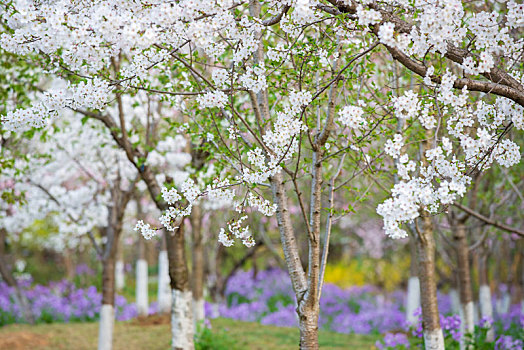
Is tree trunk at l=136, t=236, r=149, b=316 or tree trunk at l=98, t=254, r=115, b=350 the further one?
tree trunk at l=136, t=236, r=149, b=316

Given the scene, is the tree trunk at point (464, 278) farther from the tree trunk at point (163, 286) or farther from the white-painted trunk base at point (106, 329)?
the tree trunk at point (163, 286)

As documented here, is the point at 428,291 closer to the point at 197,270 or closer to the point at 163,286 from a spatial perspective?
the point at 197,270

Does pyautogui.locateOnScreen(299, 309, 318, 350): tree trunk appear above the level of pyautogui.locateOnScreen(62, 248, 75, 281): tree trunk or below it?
below

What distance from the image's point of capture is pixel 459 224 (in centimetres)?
752

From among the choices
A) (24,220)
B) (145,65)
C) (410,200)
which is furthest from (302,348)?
(24,220)

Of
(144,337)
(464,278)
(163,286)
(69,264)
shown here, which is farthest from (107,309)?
(69,264)

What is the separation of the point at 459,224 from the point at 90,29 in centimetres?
563

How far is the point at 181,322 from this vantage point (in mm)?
6570

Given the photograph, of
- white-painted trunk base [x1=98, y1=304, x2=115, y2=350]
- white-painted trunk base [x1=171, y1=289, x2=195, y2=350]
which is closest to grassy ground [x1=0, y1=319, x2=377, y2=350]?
white-painted trunk base [x1=98, y1=304, x2=115, y2=350]

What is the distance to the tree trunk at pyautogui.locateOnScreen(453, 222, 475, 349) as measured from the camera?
7590 mm

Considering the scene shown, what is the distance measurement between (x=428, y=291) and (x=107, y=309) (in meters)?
4.55

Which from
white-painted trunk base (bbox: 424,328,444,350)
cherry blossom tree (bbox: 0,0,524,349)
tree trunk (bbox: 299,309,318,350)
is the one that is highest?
cherry blossom tree (bbox: 0,0,524,349)

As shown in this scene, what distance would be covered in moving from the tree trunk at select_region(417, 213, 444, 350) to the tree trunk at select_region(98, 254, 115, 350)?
444cm

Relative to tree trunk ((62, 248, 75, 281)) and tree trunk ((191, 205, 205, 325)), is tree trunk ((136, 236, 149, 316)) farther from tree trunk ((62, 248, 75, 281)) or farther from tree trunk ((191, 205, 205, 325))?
tree trunk ((62, 248, 75, 281))
